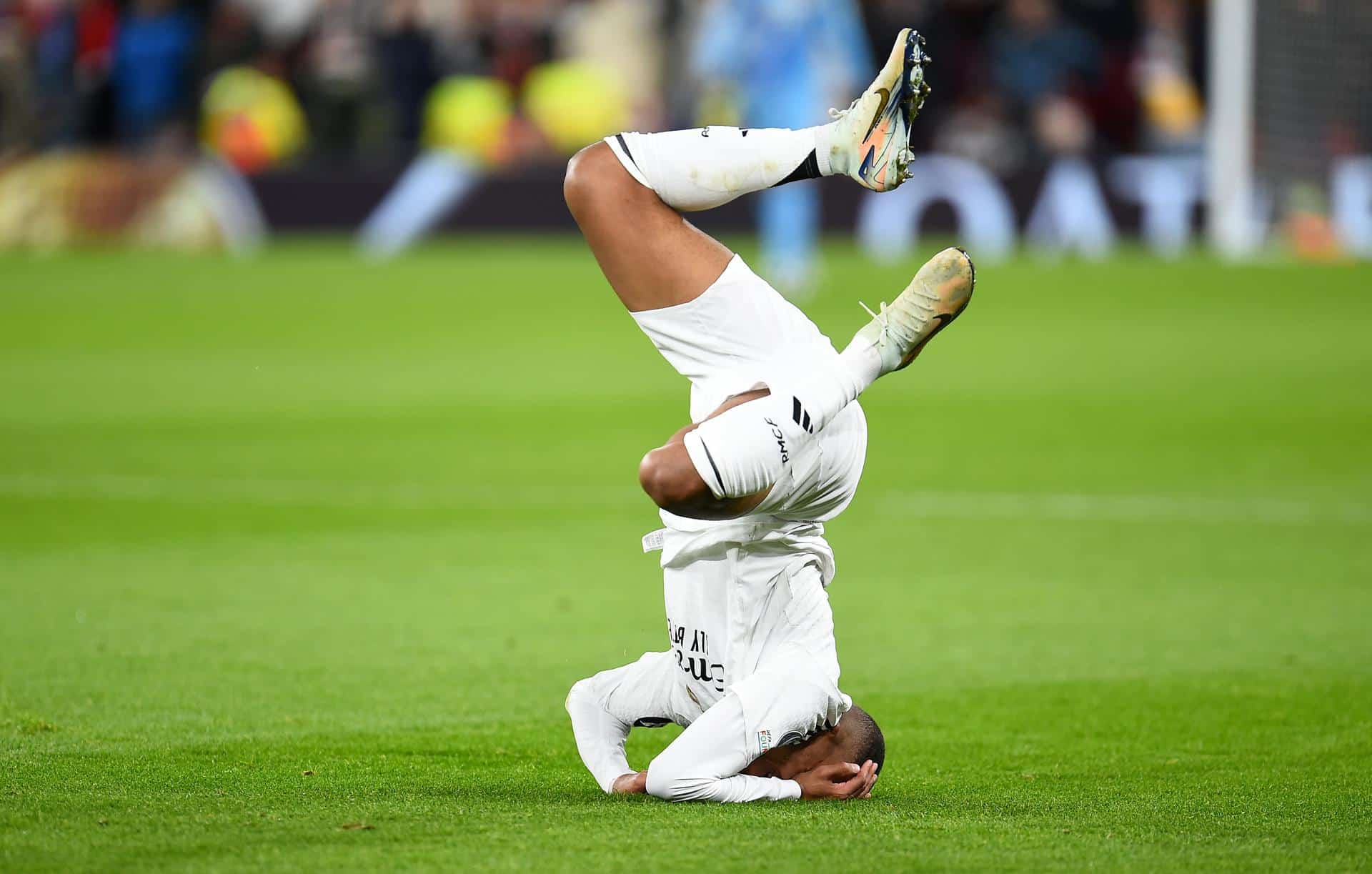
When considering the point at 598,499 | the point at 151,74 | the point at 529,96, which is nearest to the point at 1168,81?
the point at 529,96

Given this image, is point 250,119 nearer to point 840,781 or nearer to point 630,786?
point 630,786

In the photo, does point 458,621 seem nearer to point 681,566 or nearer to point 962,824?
point 681,566

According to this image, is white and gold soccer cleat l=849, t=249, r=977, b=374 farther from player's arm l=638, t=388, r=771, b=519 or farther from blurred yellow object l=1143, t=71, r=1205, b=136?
blurred yellow object l=1143, t=71, r=1205, b=136

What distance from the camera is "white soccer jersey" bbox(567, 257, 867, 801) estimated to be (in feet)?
15.9

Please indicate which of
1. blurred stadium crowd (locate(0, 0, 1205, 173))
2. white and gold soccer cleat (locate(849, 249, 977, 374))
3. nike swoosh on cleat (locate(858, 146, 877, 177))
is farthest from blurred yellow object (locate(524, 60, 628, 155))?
white and gold soccer cleat (locate(849, 249, 977, 374))

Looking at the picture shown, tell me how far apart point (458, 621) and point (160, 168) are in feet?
57.9

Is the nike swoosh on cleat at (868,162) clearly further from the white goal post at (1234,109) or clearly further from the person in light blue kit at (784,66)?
the person in light blue kit at (784,66)

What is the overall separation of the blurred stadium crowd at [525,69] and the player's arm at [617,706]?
18934mm

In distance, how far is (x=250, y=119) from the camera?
84.8 ft

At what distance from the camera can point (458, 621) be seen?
24.6 ft

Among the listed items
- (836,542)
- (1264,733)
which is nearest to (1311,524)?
(836,542)

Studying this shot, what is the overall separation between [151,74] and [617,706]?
2232cm

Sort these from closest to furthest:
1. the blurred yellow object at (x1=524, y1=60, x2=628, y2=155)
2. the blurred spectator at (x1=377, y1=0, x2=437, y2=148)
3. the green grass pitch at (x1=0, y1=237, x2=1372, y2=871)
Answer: the green grass pitch at (x1=0, y1=237, x2=1372, y2=871) < the blurred yellow object at (x1=524, y1=60, x2=628, y2=155) < the blurred spectator at (x1=377, y1=0, x2=437, y2=148)

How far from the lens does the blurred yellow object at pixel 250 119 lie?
84.9ft
